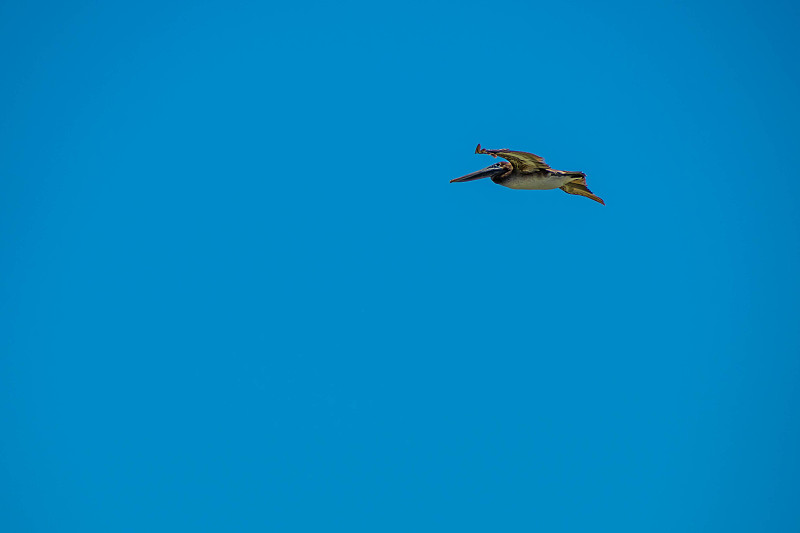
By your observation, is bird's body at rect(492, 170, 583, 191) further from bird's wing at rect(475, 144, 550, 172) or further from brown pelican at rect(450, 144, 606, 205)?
Answer: bird's wing at rect(475, 144, 550, 172)

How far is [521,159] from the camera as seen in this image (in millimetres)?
8430

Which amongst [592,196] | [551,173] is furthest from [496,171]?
[592,196]

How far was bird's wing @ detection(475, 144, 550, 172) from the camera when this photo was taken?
8.04 metres

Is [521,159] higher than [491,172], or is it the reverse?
[491,172]

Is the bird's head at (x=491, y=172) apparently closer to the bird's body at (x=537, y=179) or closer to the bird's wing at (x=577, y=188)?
the bird's body at (x=537, y=179)

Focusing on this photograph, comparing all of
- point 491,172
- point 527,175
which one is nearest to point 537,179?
point 527,175

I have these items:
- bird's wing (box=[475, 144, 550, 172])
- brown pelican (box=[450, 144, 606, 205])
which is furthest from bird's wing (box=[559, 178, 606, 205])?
bird's wing (box=[475, 144, 550, 172])

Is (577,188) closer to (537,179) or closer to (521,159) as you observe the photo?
(537,179)

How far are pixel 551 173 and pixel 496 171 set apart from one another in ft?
2.31

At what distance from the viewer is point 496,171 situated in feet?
29.6

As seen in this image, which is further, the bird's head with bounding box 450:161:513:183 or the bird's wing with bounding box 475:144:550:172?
the bird's head with bounding box 450:161:513:183

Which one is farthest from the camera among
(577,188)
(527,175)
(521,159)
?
(577,188)

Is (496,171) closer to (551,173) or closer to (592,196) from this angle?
(551,173)

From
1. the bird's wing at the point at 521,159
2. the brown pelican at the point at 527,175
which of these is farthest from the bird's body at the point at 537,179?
the bird's wing at the point at 521,159
